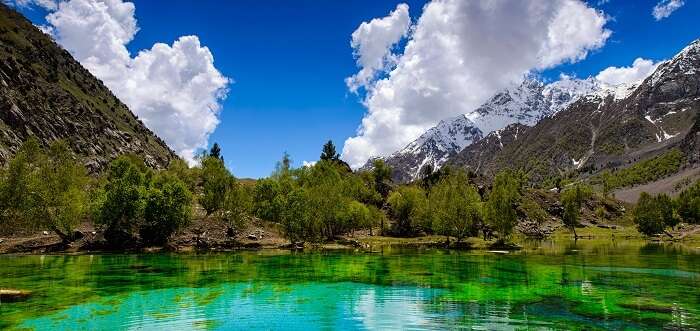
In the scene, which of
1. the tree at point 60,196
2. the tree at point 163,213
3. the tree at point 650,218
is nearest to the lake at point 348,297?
the tree at point 60,196

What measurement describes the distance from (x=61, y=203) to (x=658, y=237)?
17833 cm

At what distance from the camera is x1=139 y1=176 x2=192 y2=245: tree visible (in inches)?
3698

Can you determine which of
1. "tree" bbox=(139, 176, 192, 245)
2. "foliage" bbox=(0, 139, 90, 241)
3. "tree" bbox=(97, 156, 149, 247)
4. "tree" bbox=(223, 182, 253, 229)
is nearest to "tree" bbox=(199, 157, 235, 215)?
"tree" bbox=(223, 182, 253, 229)

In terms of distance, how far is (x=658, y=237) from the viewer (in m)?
168

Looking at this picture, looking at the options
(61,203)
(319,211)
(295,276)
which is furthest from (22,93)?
(295,276)

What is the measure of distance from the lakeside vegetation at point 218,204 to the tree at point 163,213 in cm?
19

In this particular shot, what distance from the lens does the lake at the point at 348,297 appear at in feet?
93.0

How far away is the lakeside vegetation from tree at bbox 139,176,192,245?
19 centimetres

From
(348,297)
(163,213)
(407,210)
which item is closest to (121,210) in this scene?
(163,213)

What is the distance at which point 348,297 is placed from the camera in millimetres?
38375

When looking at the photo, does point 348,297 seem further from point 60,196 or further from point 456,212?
point 456,212

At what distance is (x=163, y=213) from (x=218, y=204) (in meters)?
25.3

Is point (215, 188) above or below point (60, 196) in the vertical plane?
above

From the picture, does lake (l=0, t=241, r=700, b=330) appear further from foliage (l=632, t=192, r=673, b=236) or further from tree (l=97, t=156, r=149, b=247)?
foliage (l=632, t=192, r=673, b=236)
